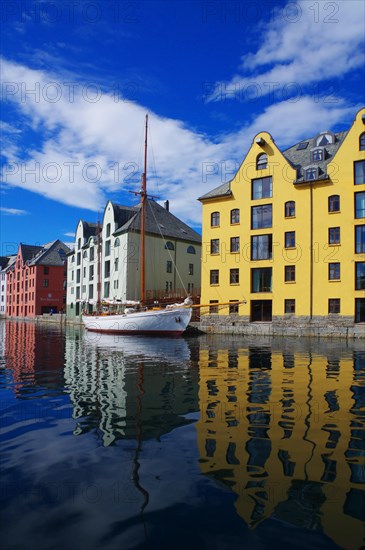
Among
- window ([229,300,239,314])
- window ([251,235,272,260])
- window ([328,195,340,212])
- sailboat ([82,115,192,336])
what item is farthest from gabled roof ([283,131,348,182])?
sailboat ([82,115,192,336])

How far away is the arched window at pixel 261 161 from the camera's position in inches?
1713

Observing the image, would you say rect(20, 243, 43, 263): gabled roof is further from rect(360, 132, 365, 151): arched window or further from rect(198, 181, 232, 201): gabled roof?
rect(360, 132, 365, 151): arched window

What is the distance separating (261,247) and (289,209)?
475 centimetres

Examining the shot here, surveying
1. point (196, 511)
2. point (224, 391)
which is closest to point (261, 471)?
point (196, 511)

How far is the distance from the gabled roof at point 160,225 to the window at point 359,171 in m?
27.3

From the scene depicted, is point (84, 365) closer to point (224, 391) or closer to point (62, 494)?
point (224, 391)

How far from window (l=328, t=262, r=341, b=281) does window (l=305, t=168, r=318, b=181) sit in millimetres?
8616

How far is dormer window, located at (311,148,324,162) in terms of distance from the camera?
41.2 meters

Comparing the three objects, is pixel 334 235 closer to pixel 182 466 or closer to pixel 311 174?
pixel 311 174

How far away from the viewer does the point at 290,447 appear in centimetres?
686

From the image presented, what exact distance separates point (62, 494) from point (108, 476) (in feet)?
2.26

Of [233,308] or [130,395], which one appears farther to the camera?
[233,308]

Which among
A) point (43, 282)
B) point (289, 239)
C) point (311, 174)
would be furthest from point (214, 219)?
point (43, 282)

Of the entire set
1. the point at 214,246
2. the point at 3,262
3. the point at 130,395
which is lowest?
the point at 130,395
